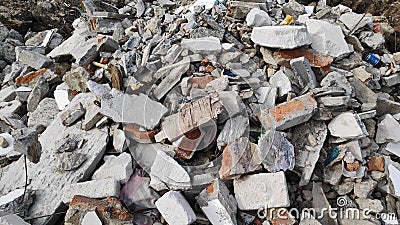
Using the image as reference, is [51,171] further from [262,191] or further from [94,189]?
[262,191]

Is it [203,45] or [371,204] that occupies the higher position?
[203,45]

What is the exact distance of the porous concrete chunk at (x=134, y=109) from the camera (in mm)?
3516

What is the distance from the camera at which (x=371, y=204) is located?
3348mm

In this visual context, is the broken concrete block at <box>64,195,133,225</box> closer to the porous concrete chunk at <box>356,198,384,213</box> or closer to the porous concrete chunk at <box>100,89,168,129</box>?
the porous concrete chunk at <box>100,89,168,129</box>

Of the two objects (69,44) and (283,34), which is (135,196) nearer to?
(283,34)

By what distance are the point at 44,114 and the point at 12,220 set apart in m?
1.47

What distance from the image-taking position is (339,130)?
3518 millimetres

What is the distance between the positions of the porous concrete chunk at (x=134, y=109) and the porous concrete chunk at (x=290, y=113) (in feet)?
3.14

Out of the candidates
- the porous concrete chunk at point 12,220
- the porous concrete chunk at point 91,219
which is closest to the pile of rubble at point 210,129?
the porous concrete chunk at point 91,219

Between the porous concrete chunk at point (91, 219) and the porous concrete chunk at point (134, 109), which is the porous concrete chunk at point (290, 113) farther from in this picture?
the porous concrete chunk at point (91, 219)

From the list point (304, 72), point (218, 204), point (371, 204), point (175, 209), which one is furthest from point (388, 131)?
point (175, 209)

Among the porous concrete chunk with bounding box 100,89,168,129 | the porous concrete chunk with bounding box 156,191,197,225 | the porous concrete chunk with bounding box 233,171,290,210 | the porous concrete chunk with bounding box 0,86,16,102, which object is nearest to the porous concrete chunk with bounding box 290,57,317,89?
the porous concrete chunk with bounding box 233,171,290,210

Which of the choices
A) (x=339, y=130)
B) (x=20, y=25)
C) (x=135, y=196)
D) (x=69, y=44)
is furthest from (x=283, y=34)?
(x=20, y=25)

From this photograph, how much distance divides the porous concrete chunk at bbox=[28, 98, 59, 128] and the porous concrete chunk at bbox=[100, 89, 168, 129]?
2.93ft
